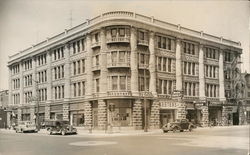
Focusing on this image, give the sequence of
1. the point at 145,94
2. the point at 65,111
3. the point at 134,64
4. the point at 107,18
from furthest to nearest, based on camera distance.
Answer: the point at 145,94 → the point at 134,64 → the point at 65,111 → the point at 107,18

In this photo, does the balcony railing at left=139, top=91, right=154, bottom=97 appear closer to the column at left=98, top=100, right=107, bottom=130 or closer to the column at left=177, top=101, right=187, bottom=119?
the column at left=177, top=101, right=187, bottom=119

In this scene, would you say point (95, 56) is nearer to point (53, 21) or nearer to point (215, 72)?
point (53, 21)

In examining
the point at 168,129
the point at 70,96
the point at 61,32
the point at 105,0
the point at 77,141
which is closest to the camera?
the point at 105,0

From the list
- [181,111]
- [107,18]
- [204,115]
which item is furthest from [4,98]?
[204,115]

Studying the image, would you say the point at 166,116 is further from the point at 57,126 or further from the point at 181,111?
the point at 57,126

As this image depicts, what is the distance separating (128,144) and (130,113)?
242 cm

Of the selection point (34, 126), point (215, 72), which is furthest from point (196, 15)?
point (34, 126)

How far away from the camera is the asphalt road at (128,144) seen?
339 inches

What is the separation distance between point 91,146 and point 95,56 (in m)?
2.00

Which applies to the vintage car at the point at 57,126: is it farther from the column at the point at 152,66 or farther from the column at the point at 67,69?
the column at the point at 152,66

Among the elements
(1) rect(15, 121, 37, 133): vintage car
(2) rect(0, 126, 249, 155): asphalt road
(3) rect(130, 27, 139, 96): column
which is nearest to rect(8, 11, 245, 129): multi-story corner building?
(3) rect(130, 27, 139, 96): column

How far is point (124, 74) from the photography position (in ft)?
35.8

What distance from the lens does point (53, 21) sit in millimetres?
8703

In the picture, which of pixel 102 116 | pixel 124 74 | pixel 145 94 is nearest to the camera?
pixel 102 116
